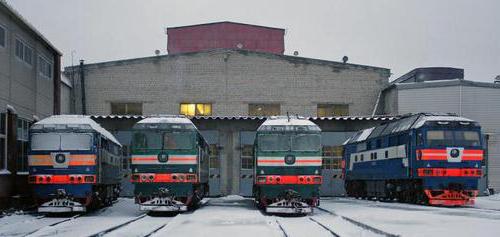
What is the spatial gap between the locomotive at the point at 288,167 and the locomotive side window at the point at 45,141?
22.4 ft

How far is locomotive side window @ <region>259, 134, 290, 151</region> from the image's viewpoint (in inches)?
936

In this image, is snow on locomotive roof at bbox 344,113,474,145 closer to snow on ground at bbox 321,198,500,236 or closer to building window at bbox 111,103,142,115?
snow on ground at bbox 321,198,500,236

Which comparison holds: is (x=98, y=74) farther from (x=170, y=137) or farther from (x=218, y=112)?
(x=170, y=137)

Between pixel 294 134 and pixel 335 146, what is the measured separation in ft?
59.8

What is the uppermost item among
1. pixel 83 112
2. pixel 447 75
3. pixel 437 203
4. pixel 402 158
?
pixel 447 75

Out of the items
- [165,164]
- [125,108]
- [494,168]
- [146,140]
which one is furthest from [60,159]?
[494,168]

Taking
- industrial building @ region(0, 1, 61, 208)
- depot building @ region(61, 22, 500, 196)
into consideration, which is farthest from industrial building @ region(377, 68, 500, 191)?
industrial building @ region(0, 1, 61, 208)

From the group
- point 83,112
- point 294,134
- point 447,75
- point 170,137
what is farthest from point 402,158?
point 447,75

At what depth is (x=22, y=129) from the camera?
26.0 m

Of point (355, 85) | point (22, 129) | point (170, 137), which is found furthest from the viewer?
point (355, 85)

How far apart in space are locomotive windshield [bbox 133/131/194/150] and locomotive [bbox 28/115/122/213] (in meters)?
1.52

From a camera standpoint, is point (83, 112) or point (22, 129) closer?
point (22, 129)

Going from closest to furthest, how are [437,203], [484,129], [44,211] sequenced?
[44,211] → [437,203] → [484,129]

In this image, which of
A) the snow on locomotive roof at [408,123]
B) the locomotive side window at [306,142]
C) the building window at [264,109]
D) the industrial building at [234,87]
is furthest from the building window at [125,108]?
the locomotive side window at [306,142]
